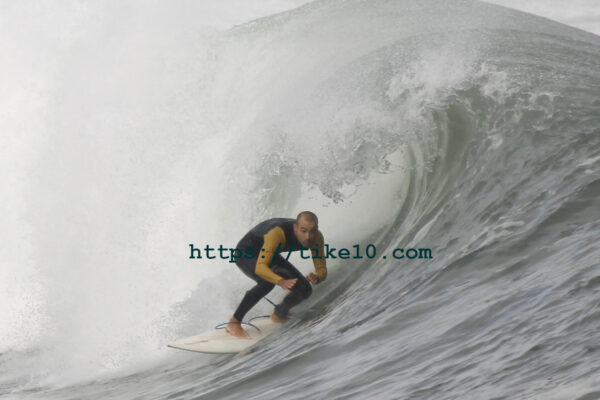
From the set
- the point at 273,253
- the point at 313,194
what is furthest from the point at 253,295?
the point at 313,194

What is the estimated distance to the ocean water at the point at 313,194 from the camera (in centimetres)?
493

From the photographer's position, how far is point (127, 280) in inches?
364

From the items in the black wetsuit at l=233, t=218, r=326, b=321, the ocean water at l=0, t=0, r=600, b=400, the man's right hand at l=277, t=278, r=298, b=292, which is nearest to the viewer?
the ocean water at l=0, t=0, r=600, b=400

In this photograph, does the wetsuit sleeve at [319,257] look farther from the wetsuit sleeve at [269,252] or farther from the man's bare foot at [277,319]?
the man's bare foot at [277,319]

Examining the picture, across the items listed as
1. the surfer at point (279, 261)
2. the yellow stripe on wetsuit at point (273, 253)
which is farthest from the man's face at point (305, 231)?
the yellow stripe on wetsuit at point (273, 253)

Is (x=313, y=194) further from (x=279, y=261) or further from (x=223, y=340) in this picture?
(x=223, y=340)

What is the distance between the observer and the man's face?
6.62m

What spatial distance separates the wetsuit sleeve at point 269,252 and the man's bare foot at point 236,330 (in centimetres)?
→ 56

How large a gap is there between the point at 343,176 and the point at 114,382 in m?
3.15

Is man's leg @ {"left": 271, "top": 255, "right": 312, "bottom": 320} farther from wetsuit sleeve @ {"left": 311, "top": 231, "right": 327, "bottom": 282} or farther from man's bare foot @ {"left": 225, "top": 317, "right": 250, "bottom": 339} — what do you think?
man's bare foot @ {"left": 225, "top": 317, "right": 250, "bottom": 339}

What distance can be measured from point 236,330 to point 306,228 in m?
1.10

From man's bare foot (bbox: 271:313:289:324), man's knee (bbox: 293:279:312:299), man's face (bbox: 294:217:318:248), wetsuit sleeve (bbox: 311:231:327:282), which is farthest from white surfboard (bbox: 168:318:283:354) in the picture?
man's face (bbox: 294:217:318:248)

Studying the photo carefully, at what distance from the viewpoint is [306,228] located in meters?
6.63

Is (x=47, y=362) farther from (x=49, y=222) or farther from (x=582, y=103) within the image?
(x=582, y=103)
